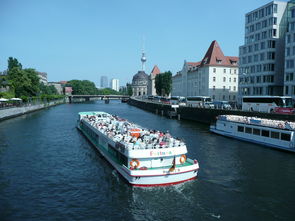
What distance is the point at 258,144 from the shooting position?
43.3 meters

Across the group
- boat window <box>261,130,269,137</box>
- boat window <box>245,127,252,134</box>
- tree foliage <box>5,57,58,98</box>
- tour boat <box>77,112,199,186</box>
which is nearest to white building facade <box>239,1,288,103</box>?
boat window <box>245,127,252,134</box>

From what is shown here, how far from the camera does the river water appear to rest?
1973 centimetres

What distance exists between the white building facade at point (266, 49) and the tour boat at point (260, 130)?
33.2 meters

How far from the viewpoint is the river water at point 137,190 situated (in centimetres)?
1973

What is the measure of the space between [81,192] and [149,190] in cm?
571

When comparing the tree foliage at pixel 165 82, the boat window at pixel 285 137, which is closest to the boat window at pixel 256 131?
the boat window at pixel 285 137

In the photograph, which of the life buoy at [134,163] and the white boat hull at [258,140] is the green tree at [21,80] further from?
the life buoy at [134,163]

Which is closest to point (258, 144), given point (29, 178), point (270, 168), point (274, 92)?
point (270, 168)

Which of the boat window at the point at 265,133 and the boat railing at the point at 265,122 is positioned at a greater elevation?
the boat railing at the point at 265,122

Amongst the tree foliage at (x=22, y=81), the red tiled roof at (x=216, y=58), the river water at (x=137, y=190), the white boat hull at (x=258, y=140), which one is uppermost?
the red tiled roof at (x=216, y=58)

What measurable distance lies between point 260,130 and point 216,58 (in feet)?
238

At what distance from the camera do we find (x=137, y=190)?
23188mm

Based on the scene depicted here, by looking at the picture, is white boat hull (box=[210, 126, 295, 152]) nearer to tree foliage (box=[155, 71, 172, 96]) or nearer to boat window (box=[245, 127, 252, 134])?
boat window (box=[245, 127, 252, 134])

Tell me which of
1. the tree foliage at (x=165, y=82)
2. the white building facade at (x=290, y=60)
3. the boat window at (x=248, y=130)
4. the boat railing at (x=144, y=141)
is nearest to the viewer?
the boat railing at (x=144, y=141)
